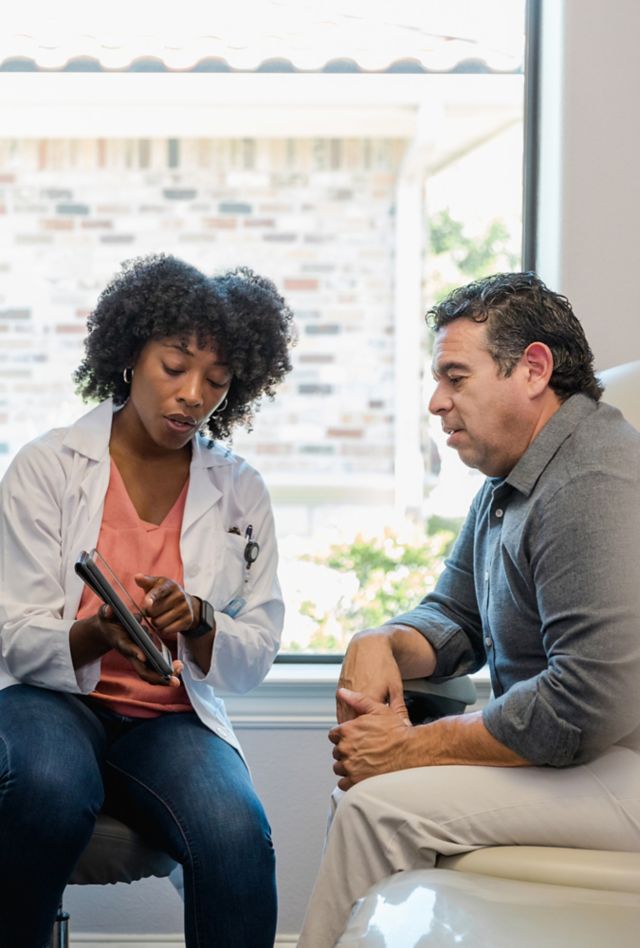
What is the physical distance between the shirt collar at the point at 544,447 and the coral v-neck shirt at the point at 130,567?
0.64 metres

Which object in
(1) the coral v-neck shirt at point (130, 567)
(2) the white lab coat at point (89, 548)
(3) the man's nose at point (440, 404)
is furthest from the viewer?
(1) the coral v-neck shirt at point (130, 567)

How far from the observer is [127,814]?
1.87 metres

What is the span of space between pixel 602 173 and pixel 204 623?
124 cm

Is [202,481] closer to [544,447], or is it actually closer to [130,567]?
[130,567]

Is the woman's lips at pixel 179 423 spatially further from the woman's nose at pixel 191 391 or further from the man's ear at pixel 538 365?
the man's ear at pixel 538 365

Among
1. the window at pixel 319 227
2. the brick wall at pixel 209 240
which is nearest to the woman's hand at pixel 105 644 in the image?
the window at pixel 319 227

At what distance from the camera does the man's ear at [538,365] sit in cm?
175

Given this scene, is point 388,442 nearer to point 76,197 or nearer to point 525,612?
point 76,197

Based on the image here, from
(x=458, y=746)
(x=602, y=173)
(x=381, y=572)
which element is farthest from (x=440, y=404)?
(x=381, y=572)

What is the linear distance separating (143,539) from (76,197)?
1109 mm

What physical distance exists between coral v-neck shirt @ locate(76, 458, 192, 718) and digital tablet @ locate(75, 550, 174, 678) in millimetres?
59

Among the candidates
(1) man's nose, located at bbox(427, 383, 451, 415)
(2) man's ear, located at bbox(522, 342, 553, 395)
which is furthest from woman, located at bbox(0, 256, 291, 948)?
(2) man's ear, located at bbox(522, 342, 553, 395)

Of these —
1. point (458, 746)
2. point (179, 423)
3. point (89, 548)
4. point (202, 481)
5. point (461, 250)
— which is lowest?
point (458, 746)

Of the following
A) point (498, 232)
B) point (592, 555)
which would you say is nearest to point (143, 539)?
point (592, 555)
